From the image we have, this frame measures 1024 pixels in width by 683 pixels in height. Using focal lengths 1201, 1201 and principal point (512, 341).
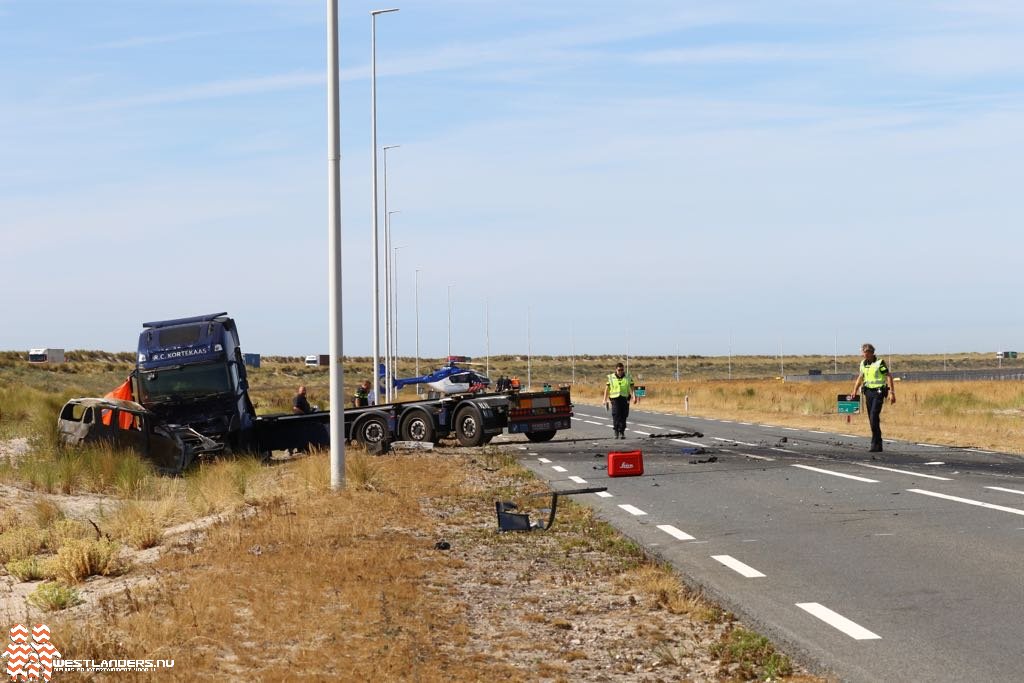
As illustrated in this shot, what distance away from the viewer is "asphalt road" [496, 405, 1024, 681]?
23.2 ft

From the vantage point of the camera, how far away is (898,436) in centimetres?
2795

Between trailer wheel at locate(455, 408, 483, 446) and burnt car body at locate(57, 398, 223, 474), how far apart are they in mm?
6305

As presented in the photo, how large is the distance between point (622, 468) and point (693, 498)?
2.30 metres

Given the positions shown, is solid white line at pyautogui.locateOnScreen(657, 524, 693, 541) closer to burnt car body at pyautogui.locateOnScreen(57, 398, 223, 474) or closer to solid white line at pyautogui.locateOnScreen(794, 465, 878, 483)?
solid white line at pyautogui.locateOnScreen(794, 465, 878, 483)

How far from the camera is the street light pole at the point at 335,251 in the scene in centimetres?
1587

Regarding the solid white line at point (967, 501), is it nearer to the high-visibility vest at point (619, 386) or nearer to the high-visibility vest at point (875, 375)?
the high-visibility vest at point (875, 375)

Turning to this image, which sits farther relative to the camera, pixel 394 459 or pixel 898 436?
pixel 898 436

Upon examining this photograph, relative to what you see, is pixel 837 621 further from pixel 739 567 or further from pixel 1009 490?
pixel 1009 490

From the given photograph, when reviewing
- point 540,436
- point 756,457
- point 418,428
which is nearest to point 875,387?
point 756,457

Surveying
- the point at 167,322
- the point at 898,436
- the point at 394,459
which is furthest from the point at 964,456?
the point at 167,322

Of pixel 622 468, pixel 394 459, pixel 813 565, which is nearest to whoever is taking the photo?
pixel 813 565

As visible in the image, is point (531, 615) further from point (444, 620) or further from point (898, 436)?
point (898, 436)

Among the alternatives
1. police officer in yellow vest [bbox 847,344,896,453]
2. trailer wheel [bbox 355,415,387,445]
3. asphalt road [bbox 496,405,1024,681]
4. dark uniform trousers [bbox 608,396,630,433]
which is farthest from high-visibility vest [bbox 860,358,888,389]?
trailer wheel [bbox 355,415,387,445]

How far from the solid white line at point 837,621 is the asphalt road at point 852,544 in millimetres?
12
